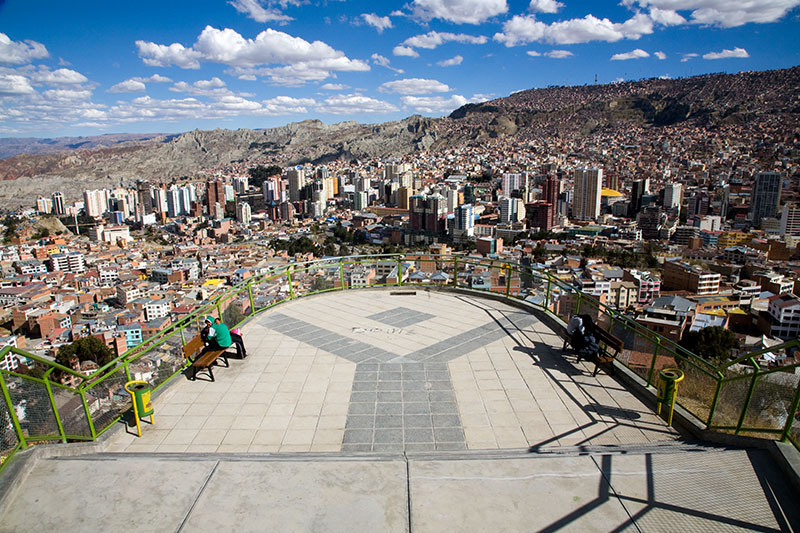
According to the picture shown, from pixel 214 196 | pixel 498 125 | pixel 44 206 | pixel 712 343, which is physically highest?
pixel 498 125

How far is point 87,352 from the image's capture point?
62.6 feet

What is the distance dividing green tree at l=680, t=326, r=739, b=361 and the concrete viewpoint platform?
15731 millimetres

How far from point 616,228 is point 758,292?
36.7 meters

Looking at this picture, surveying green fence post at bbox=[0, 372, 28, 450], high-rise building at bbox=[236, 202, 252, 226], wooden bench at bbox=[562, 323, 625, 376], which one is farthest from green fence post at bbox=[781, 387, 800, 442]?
high-rise building at bbox=[236, 202, 252, 226]

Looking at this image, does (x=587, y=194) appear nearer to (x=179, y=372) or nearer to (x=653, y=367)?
(x=653, y=367)

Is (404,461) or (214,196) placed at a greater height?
(404,461)

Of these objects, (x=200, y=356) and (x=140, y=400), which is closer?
(x=140, y=400)

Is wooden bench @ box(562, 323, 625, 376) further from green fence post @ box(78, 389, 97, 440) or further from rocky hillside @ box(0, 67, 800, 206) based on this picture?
rocky hillside @ box(0, 67, 800, 206)

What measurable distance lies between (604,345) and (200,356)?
14.7 ft

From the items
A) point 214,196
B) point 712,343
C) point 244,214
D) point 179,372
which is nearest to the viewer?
point 179,372

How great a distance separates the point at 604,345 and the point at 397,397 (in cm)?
258

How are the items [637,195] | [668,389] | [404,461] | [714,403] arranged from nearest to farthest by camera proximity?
[404,461] < [714,403] < [668,389] < [637,195]

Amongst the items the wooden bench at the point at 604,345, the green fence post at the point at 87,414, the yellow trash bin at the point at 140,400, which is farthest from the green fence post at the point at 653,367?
the green fence post at the point at 87,414

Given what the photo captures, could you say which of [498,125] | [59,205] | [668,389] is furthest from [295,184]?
[668,389]
